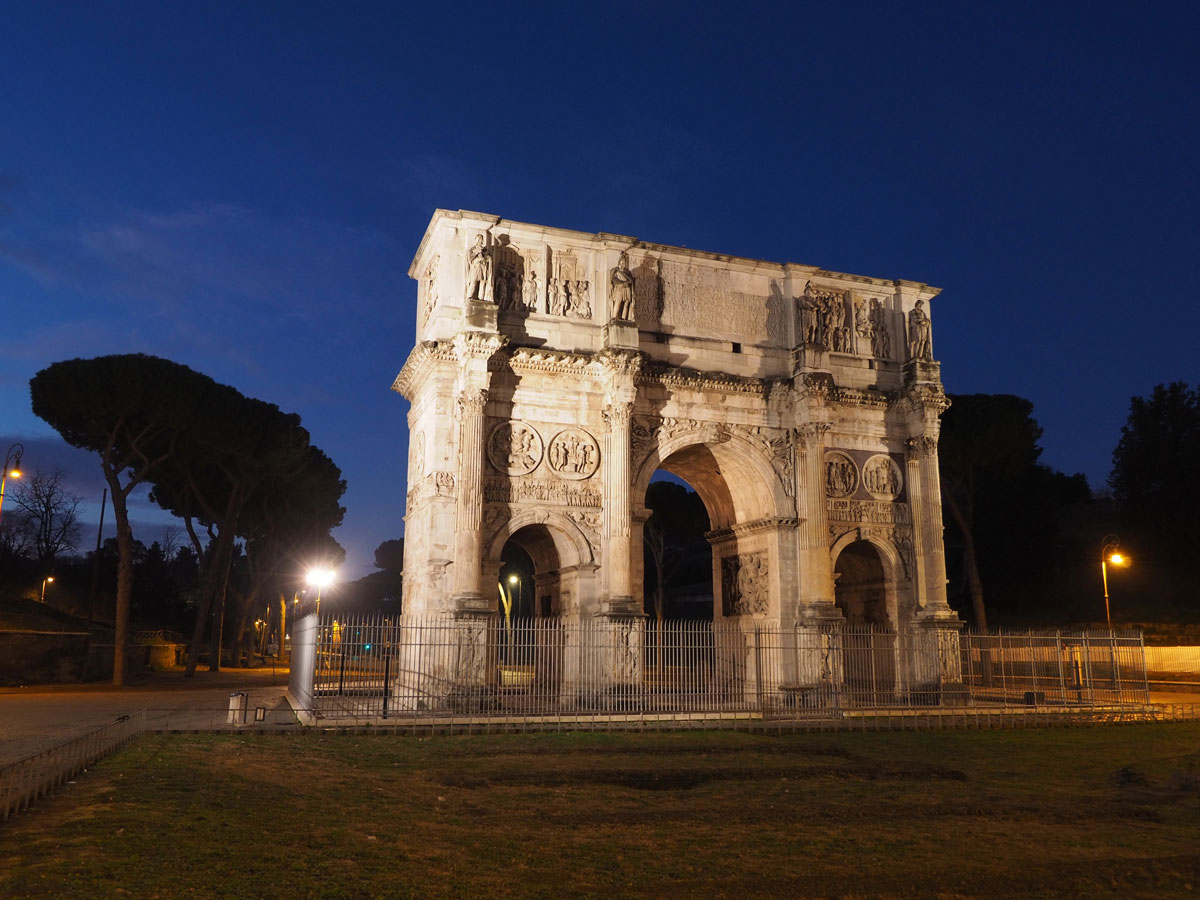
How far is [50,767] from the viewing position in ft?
29.2

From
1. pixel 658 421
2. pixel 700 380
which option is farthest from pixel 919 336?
pixel 658 421

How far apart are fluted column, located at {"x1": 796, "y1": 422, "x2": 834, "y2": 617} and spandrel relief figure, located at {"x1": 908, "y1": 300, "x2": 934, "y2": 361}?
11.5ft

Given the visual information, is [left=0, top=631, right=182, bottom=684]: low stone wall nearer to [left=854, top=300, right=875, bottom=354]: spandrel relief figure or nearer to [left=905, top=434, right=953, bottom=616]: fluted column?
[left=905, top=434, right=953, bottom=616]: fluted column

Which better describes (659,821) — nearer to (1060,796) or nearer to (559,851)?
(559,851)

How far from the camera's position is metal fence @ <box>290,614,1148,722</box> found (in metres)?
16.7

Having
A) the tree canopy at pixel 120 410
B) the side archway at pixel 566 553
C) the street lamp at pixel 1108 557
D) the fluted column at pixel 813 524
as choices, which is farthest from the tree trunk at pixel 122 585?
the street lamp at pixel 1108 557

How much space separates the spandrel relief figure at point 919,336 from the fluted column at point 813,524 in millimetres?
3511

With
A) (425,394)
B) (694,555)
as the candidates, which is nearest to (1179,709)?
(425,394)

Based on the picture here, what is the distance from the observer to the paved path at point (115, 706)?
13.9 meters

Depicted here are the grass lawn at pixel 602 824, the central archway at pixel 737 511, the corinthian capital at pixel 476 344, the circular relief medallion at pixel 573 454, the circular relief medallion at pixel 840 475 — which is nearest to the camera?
the grass lawn at pixel 602 824

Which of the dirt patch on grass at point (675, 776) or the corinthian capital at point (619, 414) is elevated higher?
the corinthian capital at point (619, 414)

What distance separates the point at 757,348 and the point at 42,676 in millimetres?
22156

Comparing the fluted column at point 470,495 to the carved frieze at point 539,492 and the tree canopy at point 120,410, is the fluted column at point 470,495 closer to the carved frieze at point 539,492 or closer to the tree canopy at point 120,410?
the carved frieze at point 539,492

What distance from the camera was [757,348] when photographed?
21938mm
